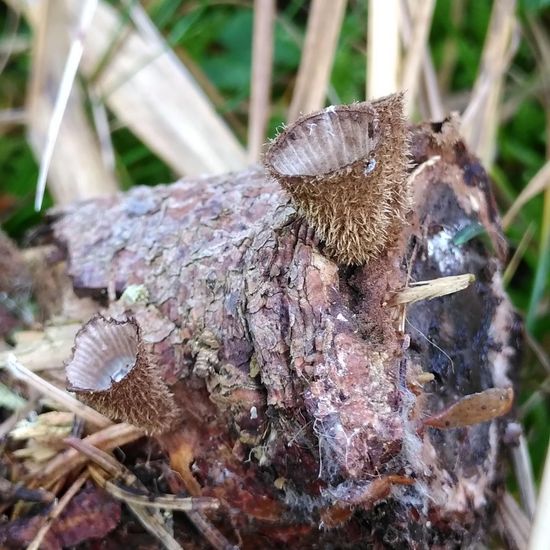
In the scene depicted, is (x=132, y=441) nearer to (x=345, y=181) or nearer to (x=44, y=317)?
(x=44, y=317)

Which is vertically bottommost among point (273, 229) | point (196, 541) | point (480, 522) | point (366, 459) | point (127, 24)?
point (480, 522)

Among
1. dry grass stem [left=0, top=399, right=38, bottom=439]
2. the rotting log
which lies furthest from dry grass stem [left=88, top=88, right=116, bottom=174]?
dry grass stem [left=0, top=399, right=38, bottom=439]

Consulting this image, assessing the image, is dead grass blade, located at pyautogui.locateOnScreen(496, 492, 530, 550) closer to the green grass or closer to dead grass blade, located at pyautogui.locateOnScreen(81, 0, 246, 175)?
the green grass

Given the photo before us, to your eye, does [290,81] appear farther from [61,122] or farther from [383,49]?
[61,122]

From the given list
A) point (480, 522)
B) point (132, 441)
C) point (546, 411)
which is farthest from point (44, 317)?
point (546, 411)

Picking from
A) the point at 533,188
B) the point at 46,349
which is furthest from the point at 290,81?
the point at 46,349

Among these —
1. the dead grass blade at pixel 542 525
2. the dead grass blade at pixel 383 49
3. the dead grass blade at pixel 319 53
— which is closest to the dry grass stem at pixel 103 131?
the dead grass blade at pixel 319 53

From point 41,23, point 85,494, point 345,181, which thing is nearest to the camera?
point 345,181
